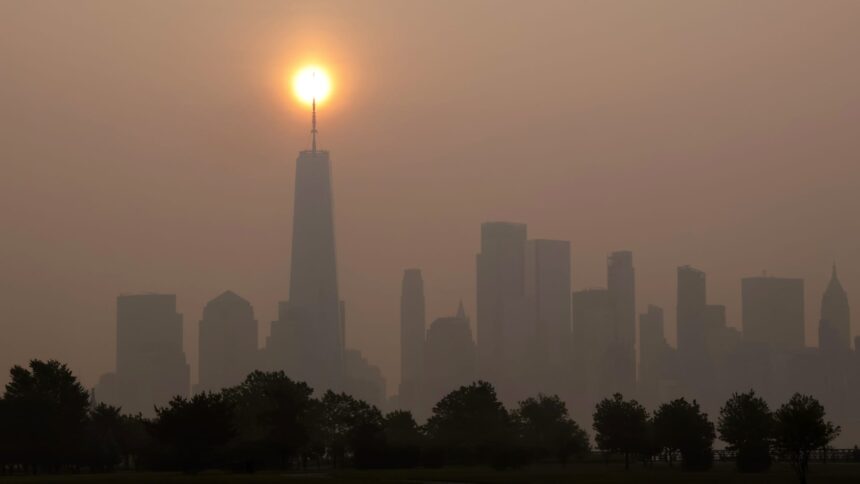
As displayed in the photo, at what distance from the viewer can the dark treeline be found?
149750 millimetres

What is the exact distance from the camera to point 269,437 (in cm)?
17825

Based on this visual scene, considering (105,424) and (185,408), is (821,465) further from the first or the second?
(105,424)

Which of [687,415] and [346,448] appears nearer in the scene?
[687,415]

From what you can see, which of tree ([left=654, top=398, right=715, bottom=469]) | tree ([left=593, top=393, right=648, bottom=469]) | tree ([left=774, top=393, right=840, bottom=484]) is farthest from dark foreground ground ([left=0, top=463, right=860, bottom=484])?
tree ([left=593, top=393, right=648, bottom=469])

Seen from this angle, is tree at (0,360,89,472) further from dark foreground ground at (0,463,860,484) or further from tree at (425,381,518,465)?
tree at (425,381,518,465)

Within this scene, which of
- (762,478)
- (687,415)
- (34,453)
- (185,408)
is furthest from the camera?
(687,415)

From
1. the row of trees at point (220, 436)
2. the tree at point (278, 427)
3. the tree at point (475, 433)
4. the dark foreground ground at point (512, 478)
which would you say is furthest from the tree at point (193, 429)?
the tree at point (475, 433)

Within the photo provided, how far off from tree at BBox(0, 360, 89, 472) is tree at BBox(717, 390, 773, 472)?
252 feet

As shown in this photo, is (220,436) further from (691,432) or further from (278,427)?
(691,432)

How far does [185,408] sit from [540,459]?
63.1 m

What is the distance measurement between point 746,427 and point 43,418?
82025 millimetres

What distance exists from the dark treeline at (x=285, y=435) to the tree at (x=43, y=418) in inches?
5.9

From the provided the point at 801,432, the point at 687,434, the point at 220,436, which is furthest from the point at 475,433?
the point at 801,432

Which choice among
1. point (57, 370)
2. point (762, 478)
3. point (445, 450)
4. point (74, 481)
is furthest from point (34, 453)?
point (762, 478)
